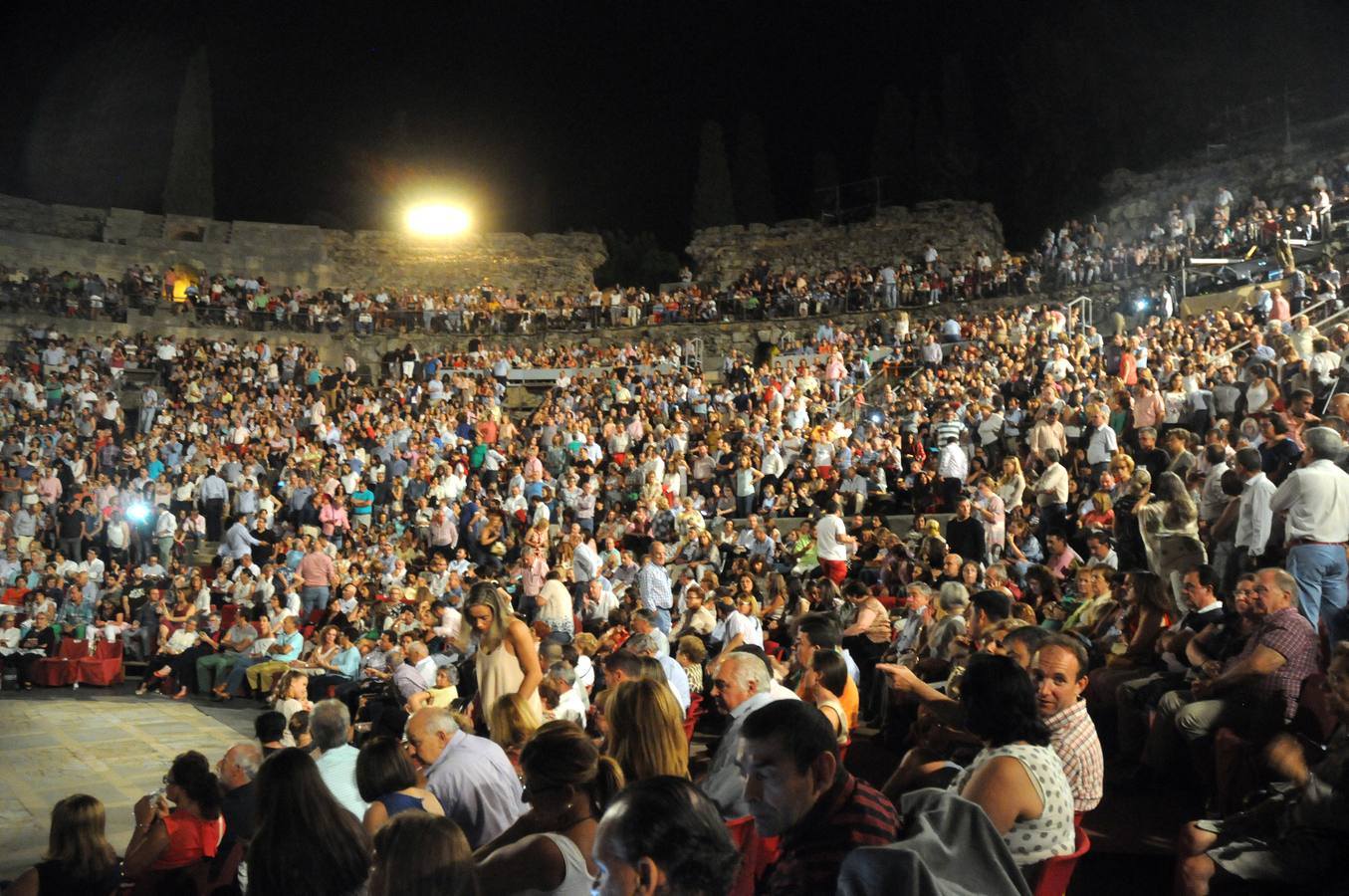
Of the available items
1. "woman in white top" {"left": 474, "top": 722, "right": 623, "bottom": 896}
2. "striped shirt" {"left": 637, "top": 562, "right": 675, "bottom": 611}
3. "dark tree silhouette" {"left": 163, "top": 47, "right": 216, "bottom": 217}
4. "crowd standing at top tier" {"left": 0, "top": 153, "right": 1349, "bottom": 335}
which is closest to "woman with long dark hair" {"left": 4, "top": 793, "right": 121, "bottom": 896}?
"woman in white top" {"left": 474, "top": 722, "right": 623, "bottom": 896}

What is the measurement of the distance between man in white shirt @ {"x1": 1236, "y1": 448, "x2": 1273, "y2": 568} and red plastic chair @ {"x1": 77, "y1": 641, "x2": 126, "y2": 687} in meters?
10.8

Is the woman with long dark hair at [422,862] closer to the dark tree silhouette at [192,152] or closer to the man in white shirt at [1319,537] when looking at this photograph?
the man in white shirt at [1319,537]

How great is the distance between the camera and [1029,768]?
262 cm

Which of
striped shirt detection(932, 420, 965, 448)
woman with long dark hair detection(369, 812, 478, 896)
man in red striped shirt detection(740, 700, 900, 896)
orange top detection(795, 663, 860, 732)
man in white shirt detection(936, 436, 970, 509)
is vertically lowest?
orange top detection(795, 663, 860, 732)

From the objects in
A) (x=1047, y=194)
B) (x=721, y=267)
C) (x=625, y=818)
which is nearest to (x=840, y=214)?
(x=721, y=267)

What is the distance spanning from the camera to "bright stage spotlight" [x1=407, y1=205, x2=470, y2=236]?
31.5 m

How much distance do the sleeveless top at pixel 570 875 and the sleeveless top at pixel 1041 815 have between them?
0.96 meters

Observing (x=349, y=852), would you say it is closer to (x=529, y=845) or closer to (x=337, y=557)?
(x=529, y=845)

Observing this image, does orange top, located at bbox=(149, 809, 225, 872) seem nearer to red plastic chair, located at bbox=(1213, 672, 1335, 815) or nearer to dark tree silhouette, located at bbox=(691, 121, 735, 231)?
red plastic chair, located at bbox=(1213, 672, 1335, 815)

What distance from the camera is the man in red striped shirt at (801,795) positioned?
80.4 inches

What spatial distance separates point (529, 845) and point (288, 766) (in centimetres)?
76

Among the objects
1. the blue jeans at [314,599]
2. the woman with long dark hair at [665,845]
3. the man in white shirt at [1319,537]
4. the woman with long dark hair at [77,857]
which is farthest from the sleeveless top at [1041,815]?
the blue jeans at [314,599]

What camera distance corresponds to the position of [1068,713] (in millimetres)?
3359

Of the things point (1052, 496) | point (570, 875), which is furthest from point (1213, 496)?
point (570, 875)
